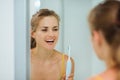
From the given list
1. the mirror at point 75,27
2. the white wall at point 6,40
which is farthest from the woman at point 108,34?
the white wall at point 6,40

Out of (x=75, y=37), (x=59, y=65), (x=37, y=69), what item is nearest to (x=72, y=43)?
(x=75, y=37)

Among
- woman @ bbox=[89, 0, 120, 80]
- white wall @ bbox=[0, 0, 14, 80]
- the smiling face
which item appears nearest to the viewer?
woman @ bbox=[89, 0, 120, 80]

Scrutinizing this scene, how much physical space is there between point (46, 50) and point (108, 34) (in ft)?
3.35

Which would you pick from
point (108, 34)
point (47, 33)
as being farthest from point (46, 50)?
point (108, 34)

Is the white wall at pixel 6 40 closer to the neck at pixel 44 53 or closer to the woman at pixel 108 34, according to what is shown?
the neck at pixel 44 53

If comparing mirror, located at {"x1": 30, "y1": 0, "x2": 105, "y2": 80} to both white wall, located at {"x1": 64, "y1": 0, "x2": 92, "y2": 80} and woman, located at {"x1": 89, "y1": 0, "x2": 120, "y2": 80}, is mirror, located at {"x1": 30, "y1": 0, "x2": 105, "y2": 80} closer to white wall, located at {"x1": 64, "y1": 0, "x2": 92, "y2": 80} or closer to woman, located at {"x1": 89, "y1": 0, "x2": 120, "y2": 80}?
white wall, located at {"x1": 64, "y1": 0, "x2": 92, "y2": 80}

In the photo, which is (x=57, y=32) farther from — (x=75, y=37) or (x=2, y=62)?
(x=2, y=62)

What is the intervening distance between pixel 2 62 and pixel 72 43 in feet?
2.00

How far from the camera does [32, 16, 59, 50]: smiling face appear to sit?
1.75 metres

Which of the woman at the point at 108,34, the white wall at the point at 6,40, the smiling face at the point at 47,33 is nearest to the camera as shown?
the woman at the point at 108,34

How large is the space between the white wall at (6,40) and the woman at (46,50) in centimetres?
20

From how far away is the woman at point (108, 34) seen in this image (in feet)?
2.69

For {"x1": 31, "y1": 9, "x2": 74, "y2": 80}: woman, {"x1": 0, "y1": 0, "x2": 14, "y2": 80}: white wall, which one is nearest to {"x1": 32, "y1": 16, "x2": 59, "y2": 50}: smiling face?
{"x1": 31, "y1": 9, "x2": 74, "y2": 80}: woman

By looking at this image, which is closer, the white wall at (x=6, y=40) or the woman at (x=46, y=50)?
the woman at (x=46, y=50)
